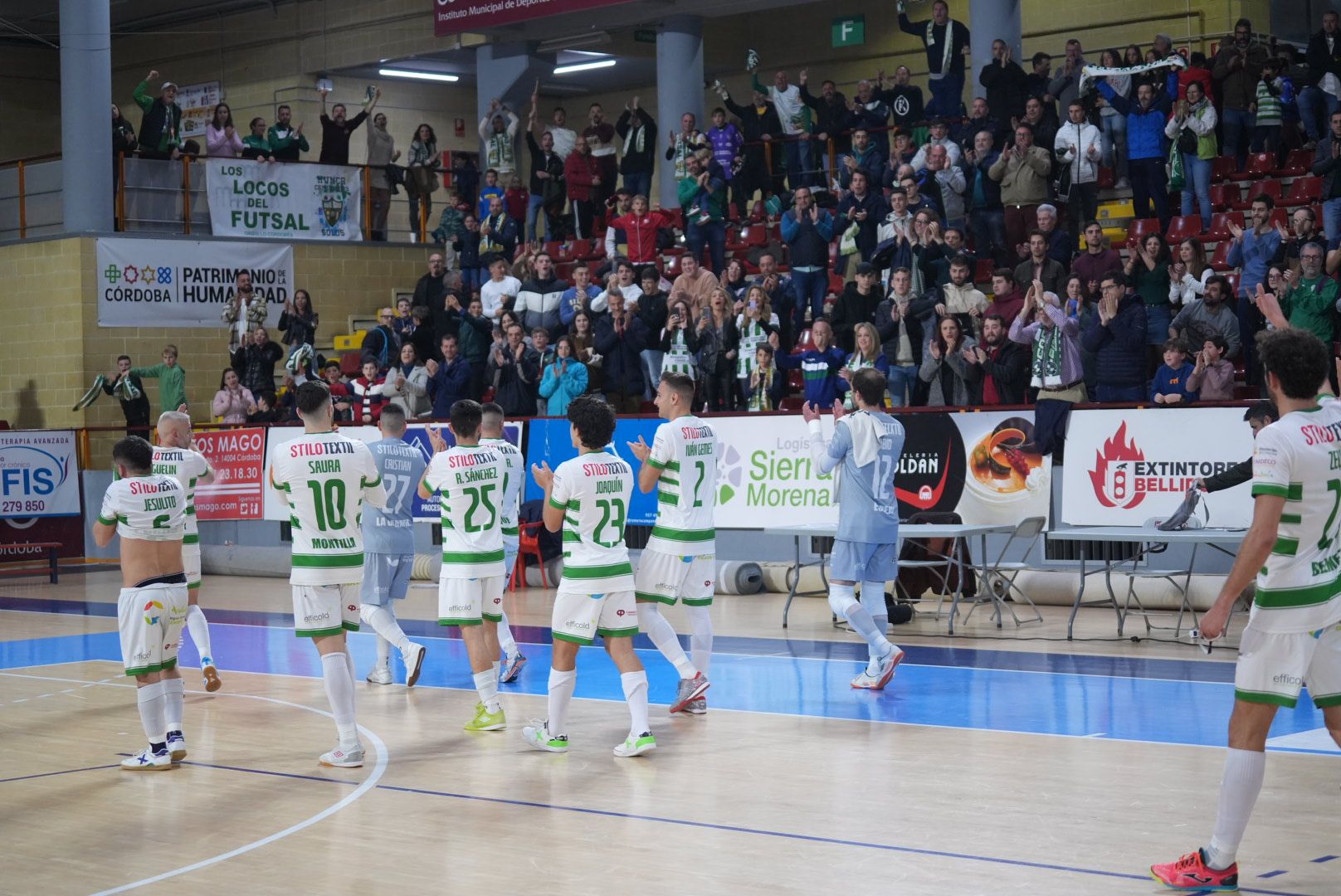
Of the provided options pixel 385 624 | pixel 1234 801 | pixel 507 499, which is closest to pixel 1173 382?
pixel 507 499

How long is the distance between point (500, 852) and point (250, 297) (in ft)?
65.7

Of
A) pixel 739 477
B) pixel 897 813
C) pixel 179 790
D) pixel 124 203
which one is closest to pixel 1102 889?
pixel 897 813

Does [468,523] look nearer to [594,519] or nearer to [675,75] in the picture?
[594,519]

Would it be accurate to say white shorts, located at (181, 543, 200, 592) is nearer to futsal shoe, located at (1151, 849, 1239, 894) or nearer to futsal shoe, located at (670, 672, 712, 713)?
futsal shoe, located at (670, 672, 712, 713)

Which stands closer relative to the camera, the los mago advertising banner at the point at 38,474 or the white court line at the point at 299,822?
the white court line at the point at 299,822

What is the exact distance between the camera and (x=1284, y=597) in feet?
20.6

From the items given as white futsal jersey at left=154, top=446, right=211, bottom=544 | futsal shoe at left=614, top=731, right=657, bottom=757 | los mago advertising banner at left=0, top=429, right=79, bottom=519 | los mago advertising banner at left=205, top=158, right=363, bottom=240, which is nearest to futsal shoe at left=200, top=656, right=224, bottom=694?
white futsal jersey at left=154, top=446, right=211, bottom=544

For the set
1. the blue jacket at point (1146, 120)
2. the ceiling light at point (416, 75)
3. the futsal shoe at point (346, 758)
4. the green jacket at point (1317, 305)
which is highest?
the ceiling light at point (416, 75)

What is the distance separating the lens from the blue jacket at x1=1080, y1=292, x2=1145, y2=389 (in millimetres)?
16719

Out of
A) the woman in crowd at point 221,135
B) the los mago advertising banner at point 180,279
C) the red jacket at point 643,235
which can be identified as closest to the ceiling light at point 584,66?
the woman in crowd at point 221,135

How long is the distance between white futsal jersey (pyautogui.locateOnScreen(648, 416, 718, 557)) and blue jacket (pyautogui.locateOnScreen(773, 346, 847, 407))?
25.3ft

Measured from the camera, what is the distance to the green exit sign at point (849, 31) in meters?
30.7

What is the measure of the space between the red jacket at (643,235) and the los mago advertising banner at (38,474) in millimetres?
8695

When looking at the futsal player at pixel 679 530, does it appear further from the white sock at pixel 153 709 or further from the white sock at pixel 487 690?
the white sock at pixel 153 709
